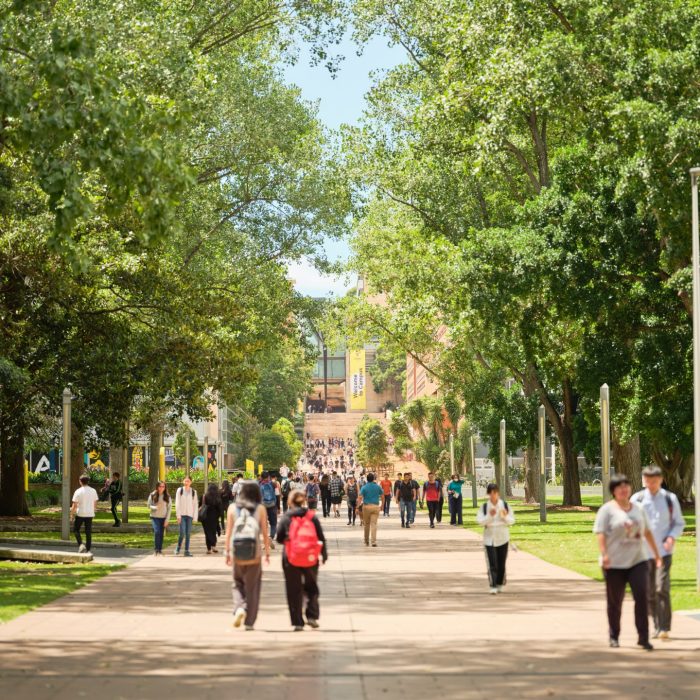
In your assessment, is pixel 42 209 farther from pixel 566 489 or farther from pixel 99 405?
pixel 566 489

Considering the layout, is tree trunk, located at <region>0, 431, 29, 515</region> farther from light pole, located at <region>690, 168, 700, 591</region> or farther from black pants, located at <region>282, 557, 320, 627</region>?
black pants, located at <region>282, 557, 320, 627</region>

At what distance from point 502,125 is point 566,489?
24489 mm

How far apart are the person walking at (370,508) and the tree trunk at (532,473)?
23771 millimetres

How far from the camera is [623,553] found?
12094 millimetres

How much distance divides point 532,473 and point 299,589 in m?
42.4

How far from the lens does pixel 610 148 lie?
2911 cm

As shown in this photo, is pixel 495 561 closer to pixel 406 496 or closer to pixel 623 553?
pixel 623 553

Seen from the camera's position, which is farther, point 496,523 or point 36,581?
point 36,581

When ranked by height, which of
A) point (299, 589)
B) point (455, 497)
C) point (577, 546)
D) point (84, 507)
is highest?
point (455, 497)

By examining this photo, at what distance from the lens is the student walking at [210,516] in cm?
2788

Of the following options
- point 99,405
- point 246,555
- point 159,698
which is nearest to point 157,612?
point 246,555

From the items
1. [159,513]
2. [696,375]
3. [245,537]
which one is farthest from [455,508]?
A: [245,537]

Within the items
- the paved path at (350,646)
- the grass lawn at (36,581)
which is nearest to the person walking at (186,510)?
the grass lawn at (36,581)

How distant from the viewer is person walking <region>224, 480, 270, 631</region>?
531 inches
